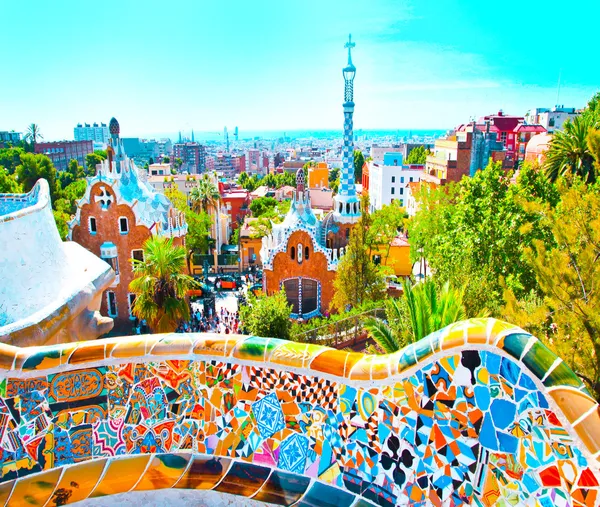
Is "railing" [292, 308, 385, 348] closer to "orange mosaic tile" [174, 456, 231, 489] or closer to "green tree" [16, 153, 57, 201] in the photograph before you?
"orange mosaic tile" [174, 456, 231, 489]

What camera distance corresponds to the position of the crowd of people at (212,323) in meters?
19.8

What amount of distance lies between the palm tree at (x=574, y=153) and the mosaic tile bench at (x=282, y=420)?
14.0 meters

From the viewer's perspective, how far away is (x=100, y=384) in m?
4.48

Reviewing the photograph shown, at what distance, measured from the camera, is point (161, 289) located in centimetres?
1498

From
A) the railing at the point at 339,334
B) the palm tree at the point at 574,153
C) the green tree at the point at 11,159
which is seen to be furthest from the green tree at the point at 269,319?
the green tree at the point at 11,159

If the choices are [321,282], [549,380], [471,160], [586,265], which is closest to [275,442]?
[549,380]

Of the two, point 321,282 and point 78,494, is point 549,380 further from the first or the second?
point 321,282

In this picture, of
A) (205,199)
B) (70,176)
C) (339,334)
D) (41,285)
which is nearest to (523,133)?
(205,199)

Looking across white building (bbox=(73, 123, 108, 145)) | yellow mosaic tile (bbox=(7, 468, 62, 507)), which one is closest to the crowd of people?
yellow mosaic tile (bbox=(7, 468, 62, 507))

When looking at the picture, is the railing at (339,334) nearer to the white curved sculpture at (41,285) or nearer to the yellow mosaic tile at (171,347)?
the white curved sculpture at (41,285)

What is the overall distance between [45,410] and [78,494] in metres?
0.71

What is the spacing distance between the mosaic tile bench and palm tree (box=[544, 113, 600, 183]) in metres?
14.0

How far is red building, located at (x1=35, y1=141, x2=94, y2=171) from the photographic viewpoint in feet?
275

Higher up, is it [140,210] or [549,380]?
[549,380]
